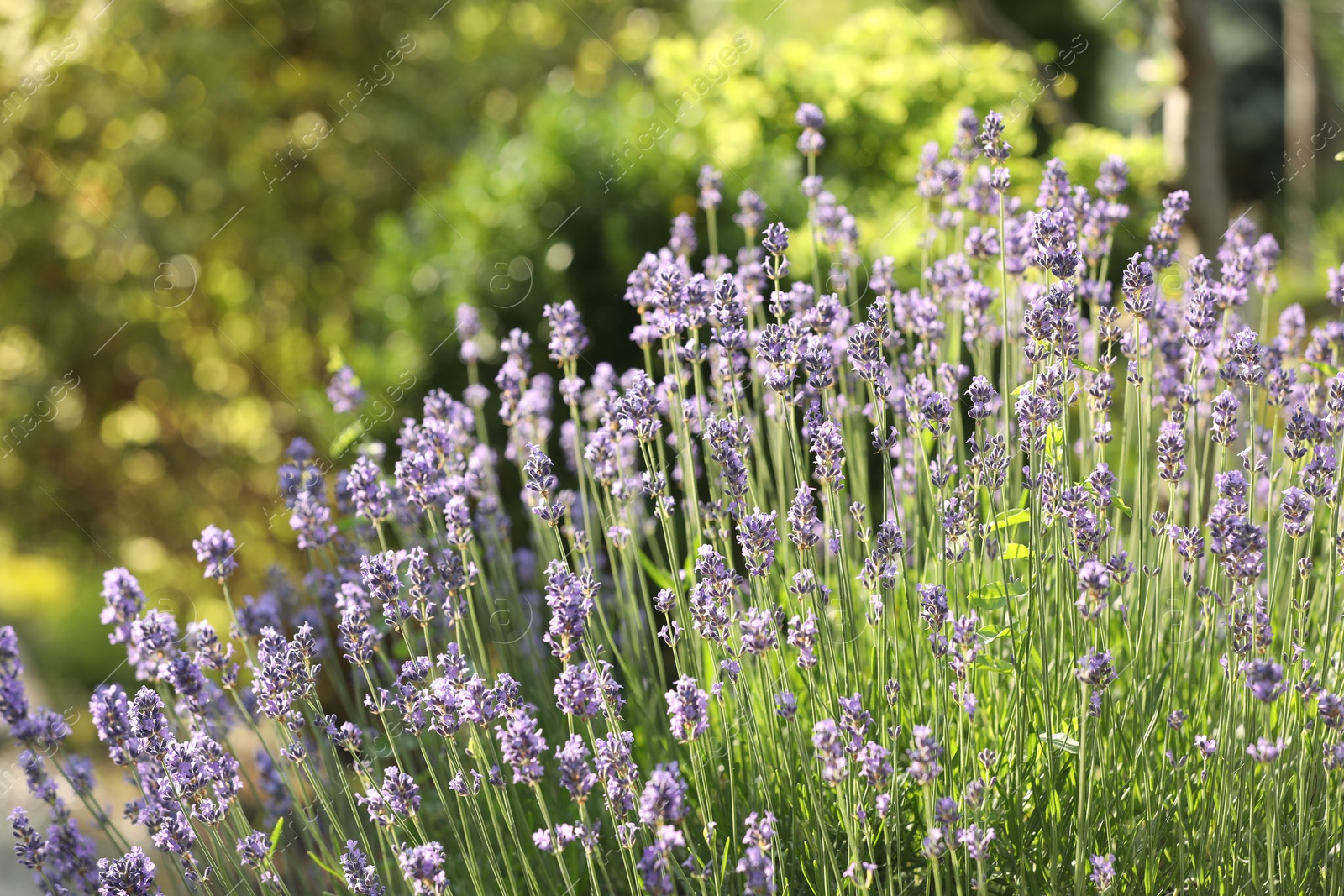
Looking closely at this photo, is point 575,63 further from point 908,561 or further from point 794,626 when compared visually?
point 794,626

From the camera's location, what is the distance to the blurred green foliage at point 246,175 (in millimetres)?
5789

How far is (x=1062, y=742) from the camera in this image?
201 cm

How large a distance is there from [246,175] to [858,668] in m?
7.74

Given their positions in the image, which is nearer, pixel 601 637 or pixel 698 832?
pixel 698 832

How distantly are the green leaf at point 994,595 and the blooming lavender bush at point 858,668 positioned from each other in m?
0.03

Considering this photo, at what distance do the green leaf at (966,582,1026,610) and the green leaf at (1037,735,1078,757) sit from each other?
0.86 ft

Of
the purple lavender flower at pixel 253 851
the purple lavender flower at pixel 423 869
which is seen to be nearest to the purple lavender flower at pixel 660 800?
the purple lavender flower at pixel 423 869

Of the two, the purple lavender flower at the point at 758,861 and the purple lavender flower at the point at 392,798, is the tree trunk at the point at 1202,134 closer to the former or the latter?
the purple lavender flower at the point at 758,861

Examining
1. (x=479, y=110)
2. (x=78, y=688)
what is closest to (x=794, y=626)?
(x=479, y=110)

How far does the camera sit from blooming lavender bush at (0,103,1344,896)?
1839mm

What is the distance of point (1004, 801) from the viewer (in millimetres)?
2102

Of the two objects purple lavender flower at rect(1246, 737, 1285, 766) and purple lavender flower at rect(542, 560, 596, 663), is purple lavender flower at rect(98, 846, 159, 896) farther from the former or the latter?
purple lavender flower at rect(1246, 737, 1285, 766)

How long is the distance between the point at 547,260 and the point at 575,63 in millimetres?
6221

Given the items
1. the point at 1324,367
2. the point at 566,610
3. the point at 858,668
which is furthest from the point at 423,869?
the point at 1324,367
